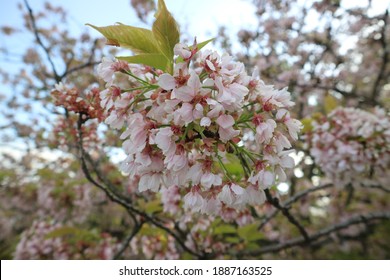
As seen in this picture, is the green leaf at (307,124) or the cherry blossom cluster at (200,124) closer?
the cherry blossom cluster at (200,124)

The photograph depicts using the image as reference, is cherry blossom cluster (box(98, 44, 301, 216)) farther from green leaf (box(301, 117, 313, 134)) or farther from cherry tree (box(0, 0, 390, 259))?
green leaf (box(301, 117, 313, 134))

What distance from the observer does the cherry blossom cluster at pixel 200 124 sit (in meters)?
0.81

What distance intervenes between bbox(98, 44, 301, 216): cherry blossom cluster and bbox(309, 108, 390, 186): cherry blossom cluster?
1.14 meters

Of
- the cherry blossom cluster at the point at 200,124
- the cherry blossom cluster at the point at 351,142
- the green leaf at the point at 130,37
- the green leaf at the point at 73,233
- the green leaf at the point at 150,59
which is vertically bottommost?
the cherry blossom cluster at the point at 200,124

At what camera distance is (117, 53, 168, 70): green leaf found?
0.84 m

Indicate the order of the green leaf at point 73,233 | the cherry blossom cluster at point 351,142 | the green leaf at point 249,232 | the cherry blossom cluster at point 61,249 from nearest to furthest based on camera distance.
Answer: the cherry blossom cluster at point 351,142
the green leaf at point 249,232
the green leaf at point 73,233
the cherry blossom cluster at point 61,249

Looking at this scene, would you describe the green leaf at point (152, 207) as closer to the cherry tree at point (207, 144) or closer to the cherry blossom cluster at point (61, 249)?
the cherry tree at point (207, 144)

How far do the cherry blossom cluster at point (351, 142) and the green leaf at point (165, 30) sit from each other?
1415 millimetres

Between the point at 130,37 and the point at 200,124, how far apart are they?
0.36 metres

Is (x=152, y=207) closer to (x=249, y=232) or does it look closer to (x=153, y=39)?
(x=249, y=232)

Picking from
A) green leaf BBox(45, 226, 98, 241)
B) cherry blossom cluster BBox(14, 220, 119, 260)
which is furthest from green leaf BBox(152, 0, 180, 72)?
cherry blossom cluster BBox(14, 220, 119, 260)

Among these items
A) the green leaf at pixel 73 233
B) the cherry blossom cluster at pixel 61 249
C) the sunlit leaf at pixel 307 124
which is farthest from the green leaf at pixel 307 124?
the cherry blossom cluster at pixel 61 249
